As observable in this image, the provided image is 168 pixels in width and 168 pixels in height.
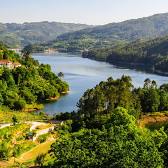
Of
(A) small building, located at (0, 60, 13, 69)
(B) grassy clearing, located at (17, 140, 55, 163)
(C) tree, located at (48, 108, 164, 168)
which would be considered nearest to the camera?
(C) tree, located at (48, 108, 164, 168)

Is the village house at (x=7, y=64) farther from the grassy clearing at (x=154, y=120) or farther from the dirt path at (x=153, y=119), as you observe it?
the dirt path at (x=153, y=119)

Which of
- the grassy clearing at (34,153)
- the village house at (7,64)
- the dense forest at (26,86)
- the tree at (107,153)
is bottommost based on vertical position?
the grassy clearing at (34,153)

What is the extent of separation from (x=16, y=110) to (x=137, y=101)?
68.2ft

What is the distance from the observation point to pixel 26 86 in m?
83.5

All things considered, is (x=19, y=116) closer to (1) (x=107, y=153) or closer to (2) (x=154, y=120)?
(2) (x=154, y=120)

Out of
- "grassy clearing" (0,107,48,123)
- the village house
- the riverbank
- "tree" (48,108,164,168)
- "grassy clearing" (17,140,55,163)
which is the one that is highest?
"tree" (48,108,164,168)

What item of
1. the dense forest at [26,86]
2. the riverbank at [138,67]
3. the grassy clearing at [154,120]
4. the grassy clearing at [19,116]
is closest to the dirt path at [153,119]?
the grassy clearing at [154,120]

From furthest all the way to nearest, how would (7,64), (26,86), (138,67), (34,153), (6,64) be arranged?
1. (138,67)
2. (7,64)
3. (6,64)
4. (26,86)
5. (34,153)

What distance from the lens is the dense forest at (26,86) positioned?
73188 millimetres

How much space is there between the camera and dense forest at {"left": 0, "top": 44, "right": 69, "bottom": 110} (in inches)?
2881

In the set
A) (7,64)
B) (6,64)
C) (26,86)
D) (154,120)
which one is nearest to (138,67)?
(7,64)

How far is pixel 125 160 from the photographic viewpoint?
2277 centimetres

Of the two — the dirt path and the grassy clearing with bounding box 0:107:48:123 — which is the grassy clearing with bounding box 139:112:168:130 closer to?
the dirt path

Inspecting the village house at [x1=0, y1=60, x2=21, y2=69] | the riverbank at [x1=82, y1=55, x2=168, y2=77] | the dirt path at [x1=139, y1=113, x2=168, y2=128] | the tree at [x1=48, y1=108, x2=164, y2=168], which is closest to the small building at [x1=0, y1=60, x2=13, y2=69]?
the village house at [x1=0, y1=60, x2=21, y2=69]
